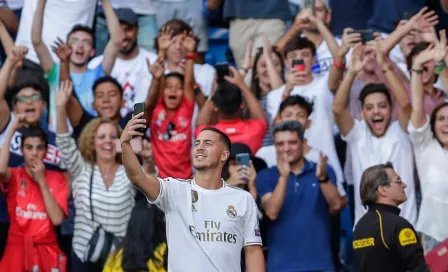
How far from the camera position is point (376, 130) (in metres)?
11.1

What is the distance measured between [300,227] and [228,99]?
5.29 ft

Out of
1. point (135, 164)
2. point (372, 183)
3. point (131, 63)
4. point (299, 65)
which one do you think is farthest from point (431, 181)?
point (131, 63)

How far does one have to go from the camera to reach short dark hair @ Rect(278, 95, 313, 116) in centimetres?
1130

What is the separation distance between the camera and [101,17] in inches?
534

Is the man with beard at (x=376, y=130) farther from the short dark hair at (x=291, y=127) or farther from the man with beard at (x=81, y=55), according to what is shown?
the man with beard at (x=81, y=55)

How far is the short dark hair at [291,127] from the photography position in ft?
35.1

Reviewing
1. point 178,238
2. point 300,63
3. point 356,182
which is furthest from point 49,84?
point 178,238

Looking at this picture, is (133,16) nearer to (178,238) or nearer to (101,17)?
(101,17)

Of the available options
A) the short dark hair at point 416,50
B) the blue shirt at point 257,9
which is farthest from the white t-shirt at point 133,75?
the short dark hair at point 416,50

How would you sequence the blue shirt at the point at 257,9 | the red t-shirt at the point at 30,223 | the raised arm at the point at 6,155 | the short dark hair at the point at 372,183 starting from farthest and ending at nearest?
the blue shirt at the point at 257,9 → the raised arm at the point at 6,155 → the red t-shirt at the point at 30,223 → the short dark hair at the point at 372,183

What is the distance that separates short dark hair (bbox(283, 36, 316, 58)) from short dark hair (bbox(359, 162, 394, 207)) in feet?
9.79

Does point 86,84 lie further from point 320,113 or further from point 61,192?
point 320,113

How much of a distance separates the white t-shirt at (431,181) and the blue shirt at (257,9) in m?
3.21

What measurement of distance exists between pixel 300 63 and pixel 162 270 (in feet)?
10.9
